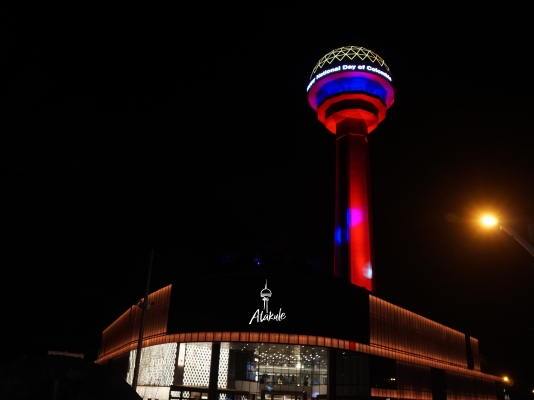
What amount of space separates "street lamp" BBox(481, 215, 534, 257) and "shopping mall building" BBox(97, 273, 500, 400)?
1216 inches

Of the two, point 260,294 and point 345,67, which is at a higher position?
point 345,67

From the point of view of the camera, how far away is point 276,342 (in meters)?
40.7

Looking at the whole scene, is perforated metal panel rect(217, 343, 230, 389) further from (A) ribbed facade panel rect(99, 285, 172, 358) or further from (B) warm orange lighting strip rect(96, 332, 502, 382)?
(A) ribbed facade panel rect(99, 285, 172, 358)

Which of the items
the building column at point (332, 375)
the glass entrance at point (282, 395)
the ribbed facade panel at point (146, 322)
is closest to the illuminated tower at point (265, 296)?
the building column at point (332, 375)

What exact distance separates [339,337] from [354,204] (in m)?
26.0

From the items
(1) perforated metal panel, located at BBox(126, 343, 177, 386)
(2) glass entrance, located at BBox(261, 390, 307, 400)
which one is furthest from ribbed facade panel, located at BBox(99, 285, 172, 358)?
(2) glass entrance, located at BBox(261, 390, 307, 400)

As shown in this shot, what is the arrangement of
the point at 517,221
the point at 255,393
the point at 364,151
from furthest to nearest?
the point at 364,151 → the point at 255,393 → the point at 517,221

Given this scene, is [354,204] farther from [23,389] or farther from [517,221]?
[23,389]

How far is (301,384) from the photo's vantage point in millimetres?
50719

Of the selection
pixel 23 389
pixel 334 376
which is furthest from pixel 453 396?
pixel 23 389

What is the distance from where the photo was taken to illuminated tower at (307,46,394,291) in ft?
207

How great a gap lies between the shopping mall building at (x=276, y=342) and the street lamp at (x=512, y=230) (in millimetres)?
30874

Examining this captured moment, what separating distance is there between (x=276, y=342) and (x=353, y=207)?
1136 inches

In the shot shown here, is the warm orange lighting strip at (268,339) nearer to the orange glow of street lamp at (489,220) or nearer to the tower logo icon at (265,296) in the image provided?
the tower logo icon at (265,296)
